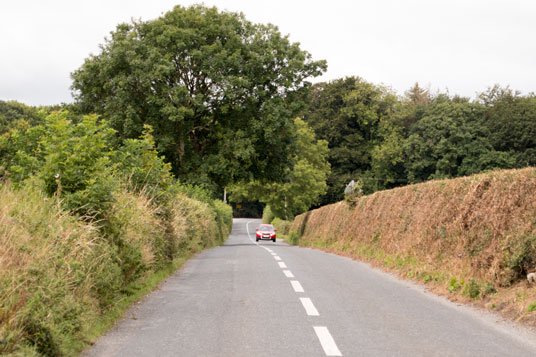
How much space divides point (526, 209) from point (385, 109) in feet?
189

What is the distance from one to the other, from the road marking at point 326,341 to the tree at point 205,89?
77.0ft

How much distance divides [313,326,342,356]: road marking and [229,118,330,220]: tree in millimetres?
54340

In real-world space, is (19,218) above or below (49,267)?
above

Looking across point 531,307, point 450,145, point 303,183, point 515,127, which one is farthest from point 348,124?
point 531,307

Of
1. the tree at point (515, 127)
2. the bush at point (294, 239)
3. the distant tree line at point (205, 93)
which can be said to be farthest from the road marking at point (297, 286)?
the tree at point (515, 127)

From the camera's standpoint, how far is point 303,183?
6341 centimetres

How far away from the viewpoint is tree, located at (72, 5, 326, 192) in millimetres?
29875

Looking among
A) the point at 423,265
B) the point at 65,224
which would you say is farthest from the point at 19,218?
the point at 423,265

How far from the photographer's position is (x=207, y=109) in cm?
3170

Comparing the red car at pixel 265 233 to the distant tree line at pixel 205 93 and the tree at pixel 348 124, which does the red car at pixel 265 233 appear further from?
the distant tree line at pixel 205 93

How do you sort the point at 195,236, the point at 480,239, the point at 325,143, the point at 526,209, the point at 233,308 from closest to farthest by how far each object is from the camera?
→ the point at 233,308 < the point at 526,209 < the point at 480,239 < the point at 195,236 < the point at 325,143

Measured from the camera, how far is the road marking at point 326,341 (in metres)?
5.65

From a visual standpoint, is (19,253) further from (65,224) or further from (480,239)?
(480,239)

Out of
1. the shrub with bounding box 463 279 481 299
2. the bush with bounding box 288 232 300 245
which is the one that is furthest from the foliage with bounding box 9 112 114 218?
the bush with bounding box 288 232 300 245
